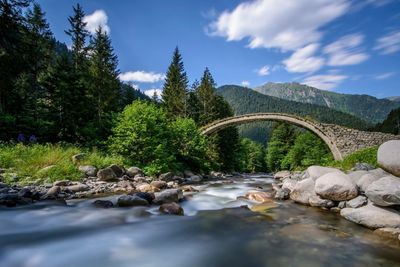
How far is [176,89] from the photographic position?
47.1 meters

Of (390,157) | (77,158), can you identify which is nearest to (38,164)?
(77,158)

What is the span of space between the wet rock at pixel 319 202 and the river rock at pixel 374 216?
1.27 metres

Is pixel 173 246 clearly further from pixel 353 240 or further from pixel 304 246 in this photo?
pixel 353 240

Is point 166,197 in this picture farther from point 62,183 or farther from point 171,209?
point 62,183

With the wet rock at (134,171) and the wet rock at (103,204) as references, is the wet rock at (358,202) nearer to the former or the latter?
the wet rock at (103,204)

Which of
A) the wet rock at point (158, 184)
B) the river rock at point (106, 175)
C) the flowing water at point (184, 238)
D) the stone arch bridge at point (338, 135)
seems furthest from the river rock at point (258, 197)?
→ the stone arch bridge at point (338, 135)

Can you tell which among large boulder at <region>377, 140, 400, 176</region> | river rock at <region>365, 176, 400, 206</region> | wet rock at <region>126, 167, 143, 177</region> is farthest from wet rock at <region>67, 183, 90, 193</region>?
large boulder at <region>377, 140, 400, 176</region>

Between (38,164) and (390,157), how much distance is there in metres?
15.5

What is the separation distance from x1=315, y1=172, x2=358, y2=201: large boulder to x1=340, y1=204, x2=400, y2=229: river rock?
0.83 meters

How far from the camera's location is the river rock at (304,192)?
11.7m

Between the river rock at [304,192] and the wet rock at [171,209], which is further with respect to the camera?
the river rock at [304,192]

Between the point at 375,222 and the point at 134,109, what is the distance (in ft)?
53.6

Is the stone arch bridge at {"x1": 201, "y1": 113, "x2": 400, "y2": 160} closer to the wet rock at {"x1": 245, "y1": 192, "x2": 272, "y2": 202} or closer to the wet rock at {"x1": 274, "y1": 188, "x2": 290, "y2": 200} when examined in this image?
the wet rock at {"x1": 274, "y1": 188, "x2": 290, "y2": 200}

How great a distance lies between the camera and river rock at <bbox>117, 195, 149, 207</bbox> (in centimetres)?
1078
